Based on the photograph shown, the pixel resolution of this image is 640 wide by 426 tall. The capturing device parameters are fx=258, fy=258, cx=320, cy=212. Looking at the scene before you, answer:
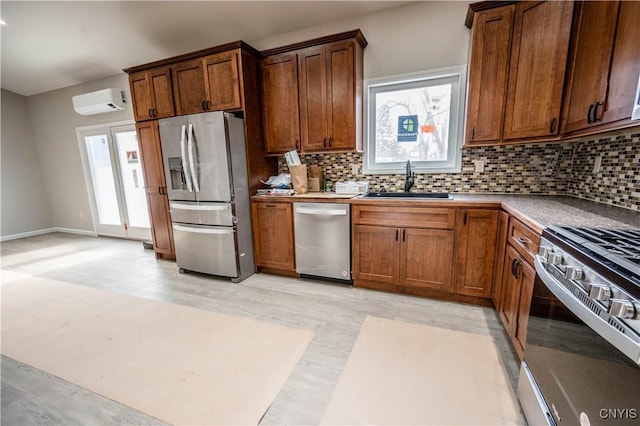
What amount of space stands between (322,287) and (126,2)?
3.68 meters

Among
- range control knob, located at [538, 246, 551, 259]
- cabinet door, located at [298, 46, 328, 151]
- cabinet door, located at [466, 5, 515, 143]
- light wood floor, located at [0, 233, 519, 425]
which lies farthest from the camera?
cabinet door, located at [298, 46, 328, 151]

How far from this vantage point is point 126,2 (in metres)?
2.77

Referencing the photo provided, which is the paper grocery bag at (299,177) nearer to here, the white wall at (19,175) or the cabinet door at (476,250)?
the cabinet door at (476,250)

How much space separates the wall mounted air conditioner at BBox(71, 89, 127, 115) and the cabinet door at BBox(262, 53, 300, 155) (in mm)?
2900

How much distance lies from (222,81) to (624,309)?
3179mm

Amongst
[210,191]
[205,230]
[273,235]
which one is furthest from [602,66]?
[205,230]

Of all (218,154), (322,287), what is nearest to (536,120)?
(322,287)

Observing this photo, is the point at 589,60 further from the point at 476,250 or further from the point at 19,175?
the point at 19,175

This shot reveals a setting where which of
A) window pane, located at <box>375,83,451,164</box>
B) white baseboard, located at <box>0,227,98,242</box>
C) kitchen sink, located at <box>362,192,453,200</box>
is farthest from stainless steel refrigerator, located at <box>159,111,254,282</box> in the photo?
white baseboard, located at <box>0,227,98,242</box>

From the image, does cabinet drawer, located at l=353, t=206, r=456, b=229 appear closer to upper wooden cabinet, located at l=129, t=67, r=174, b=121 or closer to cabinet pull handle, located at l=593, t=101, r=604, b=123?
cabinet pull handle, located at l=593, t=101, r=604, b=123

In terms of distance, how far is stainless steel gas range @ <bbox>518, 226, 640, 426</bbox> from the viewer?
678 millimetres

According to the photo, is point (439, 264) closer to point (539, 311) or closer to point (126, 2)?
point (539, 311)

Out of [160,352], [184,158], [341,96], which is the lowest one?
[160,352]

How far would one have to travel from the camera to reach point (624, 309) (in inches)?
26.1
